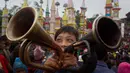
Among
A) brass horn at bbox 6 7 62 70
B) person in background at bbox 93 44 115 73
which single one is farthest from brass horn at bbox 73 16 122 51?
brass horn at bbox 6 7 62 70

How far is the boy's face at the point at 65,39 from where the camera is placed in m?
1.87

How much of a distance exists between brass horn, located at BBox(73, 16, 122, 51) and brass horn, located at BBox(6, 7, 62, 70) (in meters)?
0.19

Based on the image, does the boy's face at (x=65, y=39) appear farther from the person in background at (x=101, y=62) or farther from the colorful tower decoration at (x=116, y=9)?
the colorful tower decoration at (x=116, y=9)

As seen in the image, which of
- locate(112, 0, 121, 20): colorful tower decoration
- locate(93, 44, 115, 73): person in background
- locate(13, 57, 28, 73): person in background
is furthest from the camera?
locate(112, 0, 121, 20): colorful tower decoration

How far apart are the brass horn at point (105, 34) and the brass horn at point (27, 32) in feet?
0.63

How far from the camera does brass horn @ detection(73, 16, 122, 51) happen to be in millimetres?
1580

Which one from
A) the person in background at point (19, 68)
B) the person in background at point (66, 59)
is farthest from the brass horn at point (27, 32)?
the person in background at point (19, 68)

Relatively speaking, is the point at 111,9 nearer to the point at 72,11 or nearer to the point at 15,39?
the point at 72,11

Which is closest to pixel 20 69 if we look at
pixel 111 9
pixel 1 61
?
pixel 1 61

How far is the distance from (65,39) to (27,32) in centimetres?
34

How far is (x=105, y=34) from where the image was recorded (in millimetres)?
1734

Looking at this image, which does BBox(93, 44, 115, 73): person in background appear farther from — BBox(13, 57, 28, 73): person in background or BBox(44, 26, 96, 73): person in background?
BBox(13, 57, 28, 73): person in background

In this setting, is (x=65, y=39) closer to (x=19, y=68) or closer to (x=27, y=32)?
(x=27, y=32)

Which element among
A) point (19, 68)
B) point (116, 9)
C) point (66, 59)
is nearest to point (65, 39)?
point (66, 59)
